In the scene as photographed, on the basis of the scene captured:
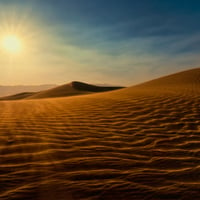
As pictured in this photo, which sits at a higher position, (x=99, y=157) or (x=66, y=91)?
(x=66, y=91)

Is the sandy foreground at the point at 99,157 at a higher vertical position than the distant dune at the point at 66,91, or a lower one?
lower

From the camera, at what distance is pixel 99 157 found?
4.45m

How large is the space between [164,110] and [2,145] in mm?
6472

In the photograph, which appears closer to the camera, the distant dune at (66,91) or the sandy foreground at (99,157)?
the sandy foreground at (99,157)

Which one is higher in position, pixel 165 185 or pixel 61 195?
pixel 61 195

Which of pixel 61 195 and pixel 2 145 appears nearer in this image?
pixel 61 195

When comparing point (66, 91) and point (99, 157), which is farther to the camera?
point (66, 91)

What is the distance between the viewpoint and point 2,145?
4828 millimetres

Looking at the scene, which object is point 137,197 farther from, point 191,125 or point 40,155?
point 191,125

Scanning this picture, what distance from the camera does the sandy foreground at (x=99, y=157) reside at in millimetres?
3309

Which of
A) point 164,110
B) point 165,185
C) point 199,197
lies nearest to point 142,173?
point 165,185

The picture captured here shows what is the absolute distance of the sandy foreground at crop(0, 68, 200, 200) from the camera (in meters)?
3.31

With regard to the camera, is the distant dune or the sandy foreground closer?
the sandy foreground

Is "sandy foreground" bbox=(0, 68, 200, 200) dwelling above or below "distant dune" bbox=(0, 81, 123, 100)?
below
